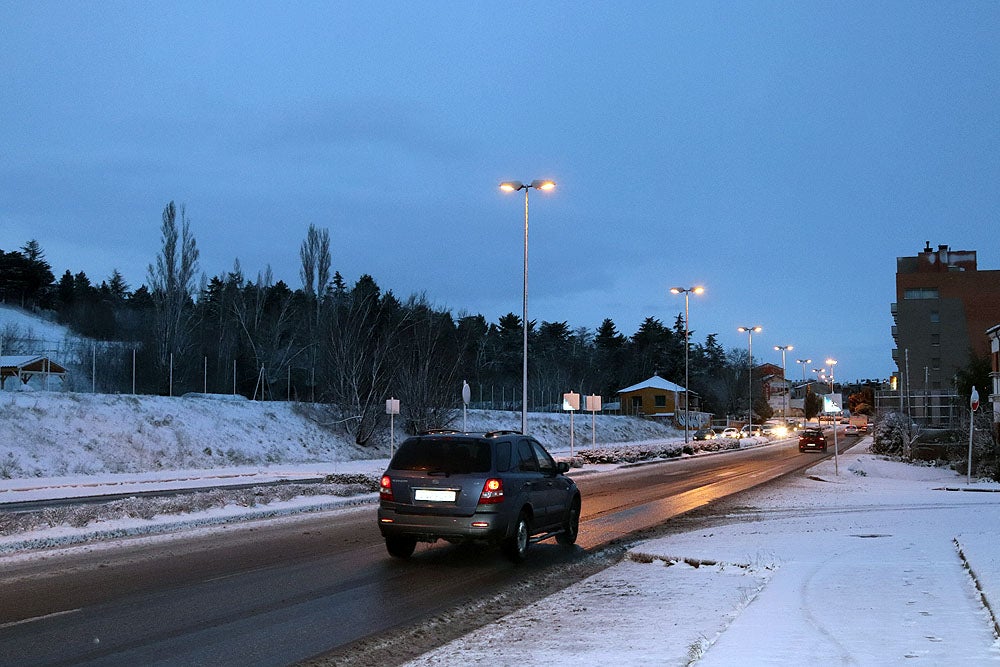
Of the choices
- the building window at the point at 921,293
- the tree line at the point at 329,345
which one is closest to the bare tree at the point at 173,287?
the tree line at the point at 329,345

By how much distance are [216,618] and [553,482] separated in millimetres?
6233

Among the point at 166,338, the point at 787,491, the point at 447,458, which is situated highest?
the point at 166,338

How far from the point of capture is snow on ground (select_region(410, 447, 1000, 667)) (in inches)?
259

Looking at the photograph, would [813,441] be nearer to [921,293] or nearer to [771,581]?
[771,581]

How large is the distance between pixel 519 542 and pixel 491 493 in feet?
3.30

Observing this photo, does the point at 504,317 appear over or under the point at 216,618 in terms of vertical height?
over

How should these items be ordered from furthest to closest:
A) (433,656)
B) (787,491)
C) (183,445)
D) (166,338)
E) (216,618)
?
(166,338) < (183,445) < (787,491) < (216,618) < (433,656)

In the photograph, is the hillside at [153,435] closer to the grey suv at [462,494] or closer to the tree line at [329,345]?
the tree line at [329,345]

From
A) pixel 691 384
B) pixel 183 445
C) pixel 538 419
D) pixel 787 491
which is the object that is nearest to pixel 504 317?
pixel 691 384

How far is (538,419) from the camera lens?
6325 centimetres

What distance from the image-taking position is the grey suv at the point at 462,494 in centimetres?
1164

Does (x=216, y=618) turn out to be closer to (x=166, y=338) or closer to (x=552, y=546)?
(x=552, y=546)

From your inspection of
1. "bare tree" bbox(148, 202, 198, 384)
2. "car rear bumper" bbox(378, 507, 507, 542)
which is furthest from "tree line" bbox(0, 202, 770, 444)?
"car rear bumper" bbox(378, 507, 507, 542)

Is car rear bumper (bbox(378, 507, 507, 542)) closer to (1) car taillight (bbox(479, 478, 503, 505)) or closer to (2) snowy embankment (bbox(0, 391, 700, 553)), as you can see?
(1) car taillight (bbox(479, 478, 503, 505))
